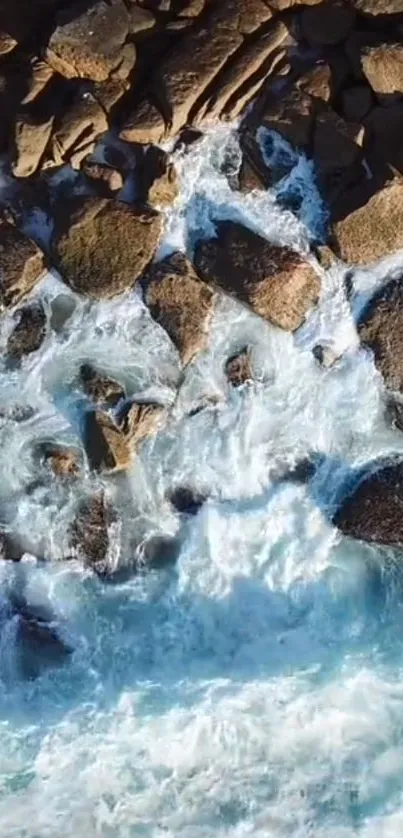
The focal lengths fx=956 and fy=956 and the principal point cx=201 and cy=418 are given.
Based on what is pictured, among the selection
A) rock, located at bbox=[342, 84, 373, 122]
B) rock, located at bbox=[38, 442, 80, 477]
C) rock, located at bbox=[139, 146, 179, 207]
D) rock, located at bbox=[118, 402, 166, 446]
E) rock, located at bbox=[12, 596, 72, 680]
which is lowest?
rock, located at bbox=[12, 596, 72, 680]

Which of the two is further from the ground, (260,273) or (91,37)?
(91,37)

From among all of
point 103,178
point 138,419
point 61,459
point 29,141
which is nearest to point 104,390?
point 138,419

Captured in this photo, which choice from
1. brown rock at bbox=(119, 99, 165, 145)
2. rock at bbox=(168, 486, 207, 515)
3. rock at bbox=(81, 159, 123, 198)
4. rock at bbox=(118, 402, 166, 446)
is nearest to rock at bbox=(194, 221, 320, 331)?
rock at bbox=(81, 159, 123, 198)

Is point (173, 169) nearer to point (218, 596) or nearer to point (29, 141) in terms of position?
point (29, 141)

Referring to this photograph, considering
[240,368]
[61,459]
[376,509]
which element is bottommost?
[376,509]

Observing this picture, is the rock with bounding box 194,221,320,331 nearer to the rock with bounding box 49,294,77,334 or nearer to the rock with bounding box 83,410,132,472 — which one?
the rock with bounding box 49,294,77,334

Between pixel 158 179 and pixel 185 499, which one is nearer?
pixel 158 179

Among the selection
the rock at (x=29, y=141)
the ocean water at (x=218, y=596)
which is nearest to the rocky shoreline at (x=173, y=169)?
the rock at (x=29, y=141)
